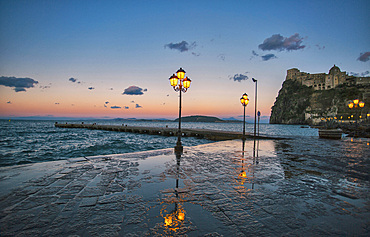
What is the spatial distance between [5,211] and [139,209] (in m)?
2.35

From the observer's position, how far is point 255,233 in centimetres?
255

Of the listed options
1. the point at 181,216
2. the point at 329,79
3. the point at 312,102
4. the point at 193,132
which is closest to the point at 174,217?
the point at 181,216

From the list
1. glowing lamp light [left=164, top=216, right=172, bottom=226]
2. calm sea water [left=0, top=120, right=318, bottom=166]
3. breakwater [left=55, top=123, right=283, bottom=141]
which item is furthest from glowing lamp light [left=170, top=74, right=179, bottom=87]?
breakwater [left=55, top=123, right=283, bottom=141]

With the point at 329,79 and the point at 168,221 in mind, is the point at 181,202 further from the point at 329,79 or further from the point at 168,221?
the point at 329,79

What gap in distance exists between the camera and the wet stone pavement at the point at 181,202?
2.67 metres

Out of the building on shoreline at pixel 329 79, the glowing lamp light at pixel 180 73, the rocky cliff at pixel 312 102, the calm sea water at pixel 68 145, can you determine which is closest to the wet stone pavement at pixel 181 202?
the glowing lamp light at pixel 180 73

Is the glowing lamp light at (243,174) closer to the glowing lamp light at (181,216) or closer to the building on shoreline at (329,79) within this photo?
the glowing lamp light at (181,216)

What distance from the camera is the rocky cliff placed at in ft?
375

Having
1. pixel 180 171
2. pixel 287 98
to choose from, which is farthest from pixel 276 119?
pixel 180 171

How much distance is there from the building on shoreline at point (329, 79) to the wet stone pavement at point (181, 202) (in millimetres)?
168611

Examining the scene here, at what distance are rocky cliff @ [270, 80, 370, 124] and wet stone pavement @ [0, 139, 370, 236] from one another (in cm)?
12598

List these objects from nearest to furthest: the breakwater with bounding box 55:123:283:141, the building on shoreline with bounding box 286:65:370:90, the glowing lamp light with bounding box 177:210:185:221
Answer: the glowing lamp light with bounding box 177:210:185:221, the breakwater with bounding box 55:123:283:141, the building on shoreline with bounding box 286:65:370:90

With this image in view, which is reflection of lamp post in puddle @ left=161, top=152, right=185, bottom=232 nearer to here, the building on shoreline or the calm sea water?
the calm sea water

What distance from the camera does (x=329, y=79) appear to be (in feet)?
453
